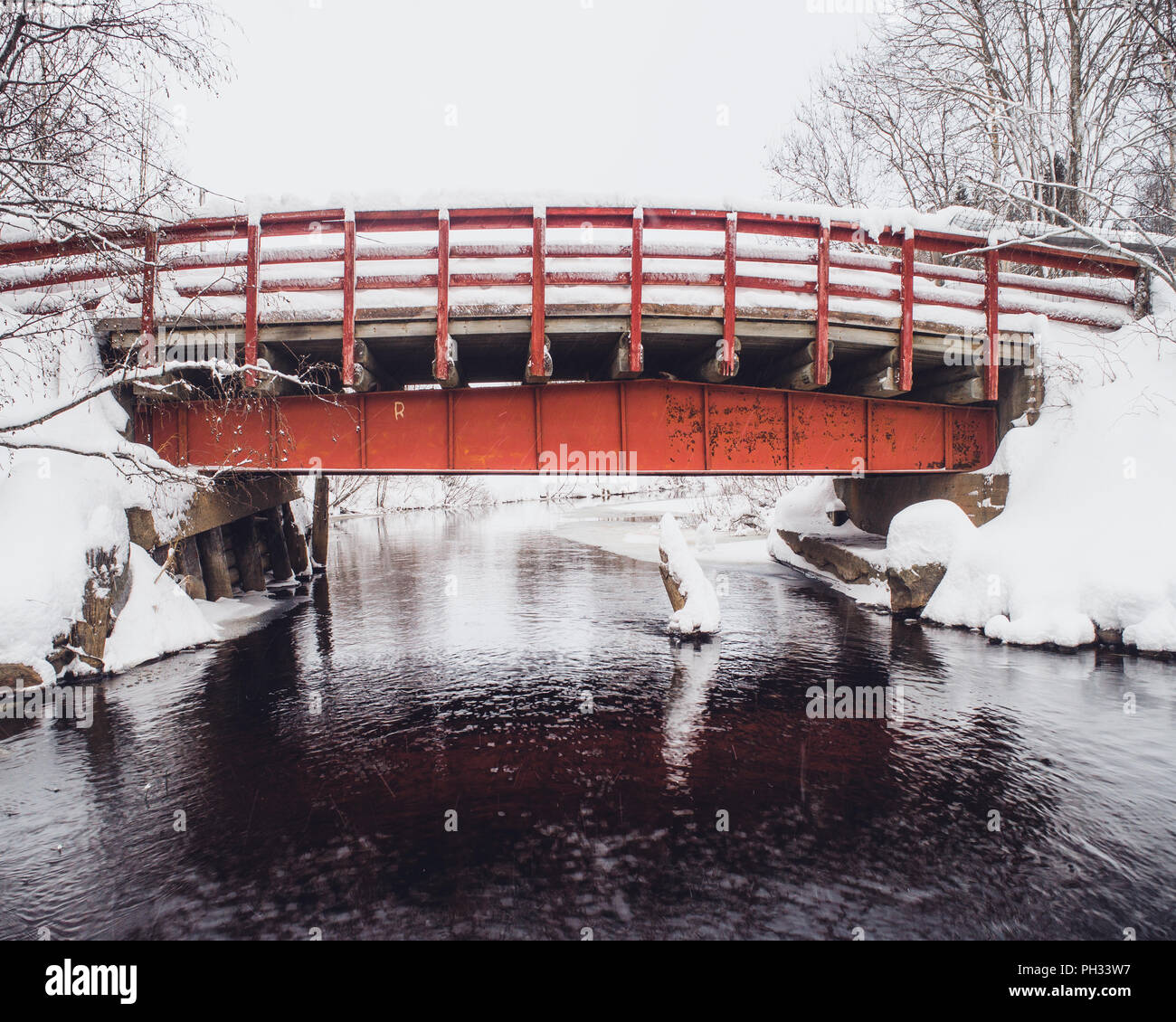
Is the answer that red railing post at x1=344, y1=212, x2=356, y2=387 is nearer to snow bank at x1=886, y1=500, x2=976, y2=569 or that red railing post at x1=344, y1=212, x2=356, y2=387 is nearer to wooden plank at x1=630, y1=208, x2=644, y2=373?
wooden plank at x1=630, y1=208, x2=644, y2=373

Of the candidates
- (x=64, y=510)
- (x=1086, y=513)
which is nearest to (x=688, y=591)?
(x=1086, y=513)

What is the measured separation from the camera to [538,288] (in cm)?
830

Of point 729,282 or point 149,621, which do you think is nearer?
point 729,282

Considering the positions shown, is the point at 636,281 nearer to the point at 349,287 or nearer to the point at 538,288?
the point at 538,288

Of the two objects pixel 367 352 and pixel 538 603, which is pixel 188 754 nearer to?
pixel 367 352

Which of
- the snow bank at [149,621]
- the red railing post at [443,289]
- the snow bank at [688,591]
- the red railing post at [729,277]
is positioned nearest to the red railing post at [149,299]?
the snow bank at [149,621]

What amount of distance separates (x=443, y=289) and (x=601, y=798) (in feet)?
21.8

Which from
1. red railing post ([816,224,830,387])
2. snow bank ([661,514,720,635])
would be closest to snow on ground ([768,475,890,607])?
snow bank ([661,514,720,635])

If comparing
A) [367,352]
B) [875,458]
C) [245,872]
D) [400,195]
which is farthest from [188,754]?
[875,458]

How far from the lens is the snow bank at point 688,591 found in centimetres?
1066

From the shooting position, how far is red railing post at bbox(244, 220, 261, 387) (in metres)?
8.23

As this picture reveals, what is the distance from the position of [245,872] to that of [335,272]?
7.58m

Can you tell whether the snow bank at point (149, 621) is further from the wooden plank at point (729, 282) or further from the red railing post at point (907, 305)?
the red railing post at point (907, 305)

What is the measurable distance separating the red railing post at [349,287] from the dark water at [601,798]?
4.63 metres
